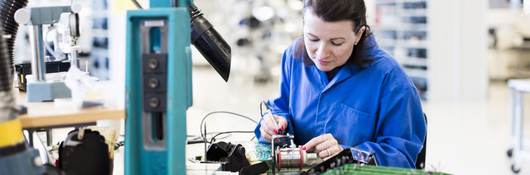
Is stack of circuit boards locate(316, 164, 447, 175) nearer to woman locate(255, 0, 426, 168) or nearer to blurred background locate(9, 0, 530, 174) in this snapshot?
woman locate(255, 0, 426, 168)

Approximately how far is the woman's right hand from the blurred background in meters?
1.30

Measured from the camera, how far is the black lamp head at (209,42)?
5.81ft

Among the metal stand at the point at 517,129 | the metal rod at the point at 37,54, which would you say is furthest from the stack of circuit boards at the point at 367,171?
the metal stand at the point at 517,129

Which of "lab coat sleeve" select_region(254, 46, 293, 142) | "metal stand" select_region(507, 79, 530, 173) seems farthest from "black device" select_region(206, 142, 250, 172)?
"metal stand" select_region(507, 79, 530, 173)

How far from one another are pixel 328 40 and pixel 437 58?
19.1 ft

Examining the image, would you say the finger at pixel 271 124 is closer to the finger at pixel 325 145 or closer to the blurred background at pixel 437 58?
the finger at pixel 325 145

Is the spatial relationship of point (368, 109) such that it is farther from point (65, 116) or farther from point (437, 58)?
point (437, 58)

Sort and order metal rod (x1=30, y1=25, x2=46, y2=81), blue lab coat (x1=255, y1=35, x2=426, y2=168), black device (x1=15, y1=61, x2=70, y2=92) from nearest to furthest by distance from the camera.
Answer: metal rod (x1=30, y1=25, x2=46, y2=81)
blue lab coat (x1=255, y1=35, x2=426, y2=168)
black device (x1=15, y1=61, x2=70, y2=92)

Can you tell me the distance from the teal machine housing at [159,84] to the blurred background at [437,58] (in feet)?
6.35

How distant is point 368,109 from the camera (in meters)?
2.02

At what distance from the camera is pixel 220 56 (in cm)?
183

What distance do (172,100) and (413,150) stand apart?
83cm

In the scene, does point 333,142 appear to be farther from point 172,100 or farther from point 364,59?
point 172,100

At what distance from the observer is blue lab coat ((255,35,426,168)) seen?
1.92m
